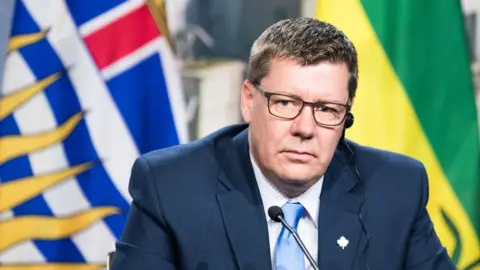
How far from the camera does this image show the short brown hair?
1.64 m

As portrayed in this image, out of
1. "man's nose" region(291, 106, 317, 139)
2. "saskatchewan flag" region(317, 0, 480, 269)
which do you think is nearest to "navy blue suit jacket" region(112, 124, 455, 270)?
"man's nose" region(291, 106, 317, 139)

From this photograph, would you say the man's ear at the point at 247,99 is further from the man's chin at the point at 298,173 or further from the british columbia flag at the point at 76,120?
the british columbia flag at the point at 76,120

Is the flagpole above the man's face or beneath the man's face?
above

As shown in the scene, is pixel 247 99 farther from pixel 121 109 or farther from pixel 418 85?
pixel 418 85

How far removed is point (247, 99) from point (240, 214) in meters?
0.28

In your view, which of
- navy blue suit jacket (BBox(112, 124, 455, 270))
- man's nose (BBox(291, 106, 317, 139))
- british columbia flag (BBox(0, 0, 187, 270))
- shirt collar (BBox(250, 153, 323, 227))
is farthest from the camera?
british columbia flag (BBox(0, 0, 187, 270))

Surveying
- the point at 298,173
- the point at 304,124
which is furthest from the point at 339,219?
the point at 304,124

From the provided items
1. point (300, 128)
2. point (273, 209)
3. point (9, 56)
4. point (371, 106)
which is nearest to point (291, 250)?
point (273, 209)

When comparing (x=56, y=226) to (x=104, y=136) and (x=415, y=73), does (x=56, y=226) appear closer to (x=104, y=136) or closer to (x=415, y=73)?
(x=104, y=136)

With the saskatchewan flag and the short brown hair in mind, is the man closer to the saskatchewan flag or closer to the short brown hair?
the short brown hair

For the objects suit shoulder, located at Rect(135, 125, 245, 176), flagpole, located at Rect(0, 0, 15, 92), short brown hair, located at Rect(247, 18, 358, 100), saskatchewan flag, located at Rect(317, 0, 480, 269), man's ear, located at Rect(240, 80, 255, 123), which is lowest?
saskatchewan flag, located at Rect(317, 0, 480, 269)

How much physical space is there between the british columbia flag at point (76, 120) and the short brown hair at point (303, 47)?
1.44 m

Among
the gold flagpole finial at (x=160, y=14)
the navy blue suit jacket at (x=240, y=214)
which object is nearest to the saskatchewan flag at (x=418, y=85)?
the gold flagpole finial at (x=160, y=14)

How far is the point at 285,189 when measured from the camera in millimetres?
1826
